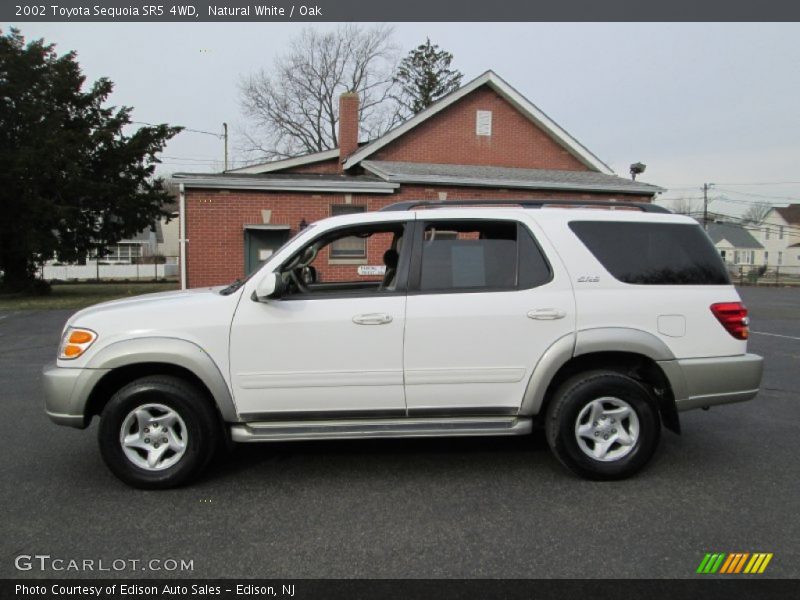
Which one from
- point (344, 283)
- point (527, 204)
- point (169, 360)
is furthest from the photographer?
point (344, 283)

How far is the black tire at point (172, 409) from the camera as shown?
3801mm

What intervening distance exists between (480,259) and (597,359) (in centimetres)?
109

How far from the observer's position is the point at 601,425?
13.1ft

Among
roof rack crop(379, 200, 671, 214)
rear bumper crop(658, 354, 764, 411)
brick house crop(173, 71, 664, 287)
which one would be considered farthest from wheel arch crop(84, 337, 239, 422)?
brick house crop(173, 71, 664, 287)

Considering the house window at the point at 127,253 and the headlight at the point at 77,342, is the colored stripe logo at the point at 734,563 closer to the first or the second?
the headlight at the point at 77,342

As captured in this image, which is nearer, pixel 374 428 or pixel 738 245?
pixel 374 428

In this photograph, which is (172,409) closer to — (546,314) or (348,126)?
(546,314)

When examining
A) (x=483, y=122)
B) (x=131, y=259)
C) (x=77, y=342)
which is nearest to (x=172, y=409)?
(x=77, y=342)

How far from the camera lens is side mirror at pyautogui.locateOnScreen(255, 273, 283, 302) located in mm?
3816

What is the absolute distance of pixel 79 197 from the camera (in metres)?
21.9

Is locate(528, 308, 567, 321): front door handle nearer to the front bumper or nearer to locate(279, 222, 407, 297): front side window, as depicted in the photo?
locate(279, 222, 407, 297): front side window

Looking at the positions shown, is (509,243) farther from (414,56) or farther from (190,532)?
(414,56)

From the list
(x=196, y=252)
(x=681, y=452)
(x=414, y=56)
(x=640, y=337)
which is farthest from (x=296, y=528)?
(x=414, y=56)

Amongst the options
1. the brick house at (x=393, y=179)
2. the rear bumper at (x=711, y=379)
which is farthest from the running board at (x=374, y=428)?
the brick house at (x=393, y=179)
